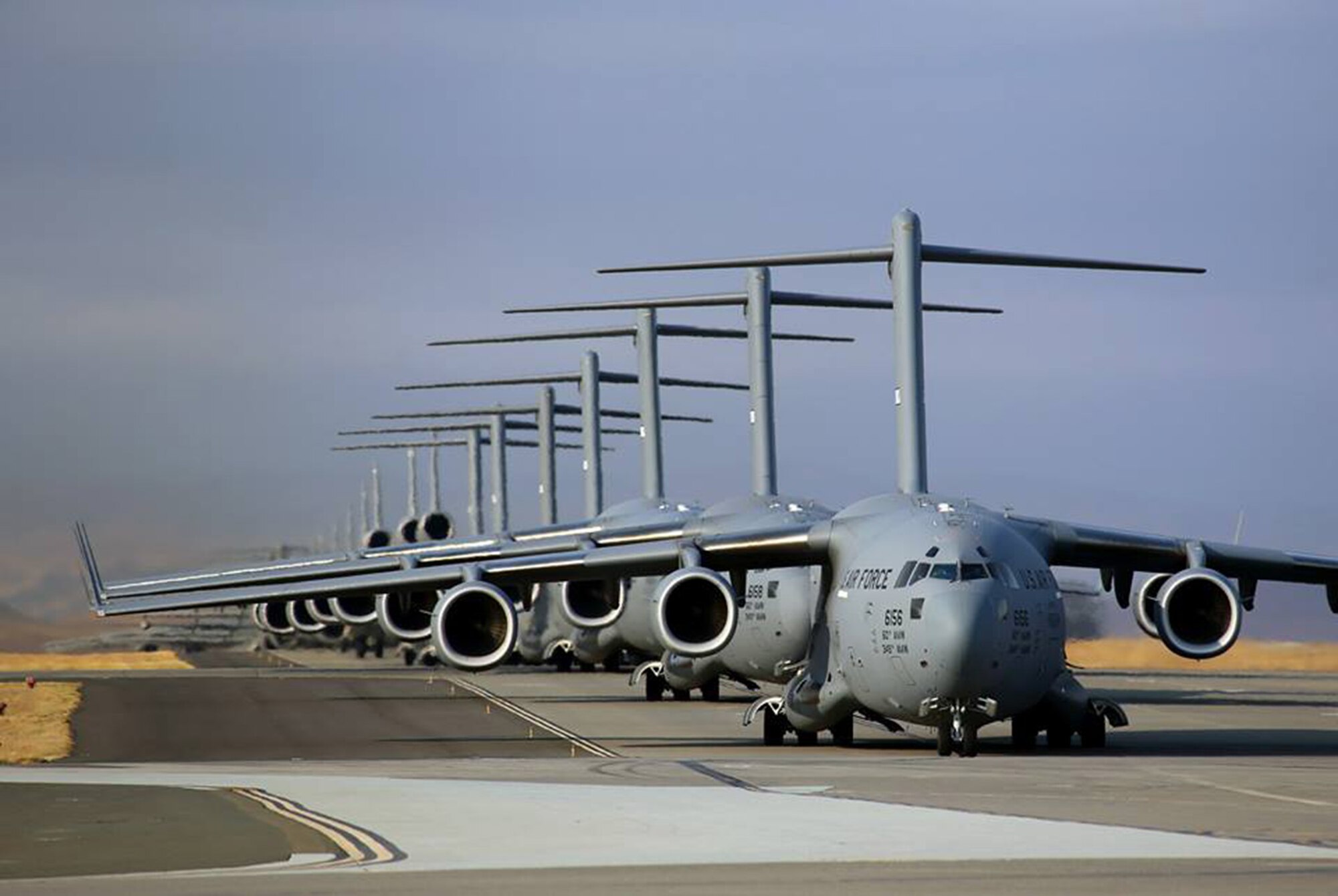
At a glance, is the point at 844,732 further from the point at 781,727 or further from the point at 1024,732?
the point at 1024,732

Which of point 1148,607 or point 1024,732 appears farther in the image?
point 1148,607

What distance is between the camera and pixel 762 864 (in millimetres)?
14602

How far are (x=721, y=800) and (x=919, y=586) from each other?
7.64 m

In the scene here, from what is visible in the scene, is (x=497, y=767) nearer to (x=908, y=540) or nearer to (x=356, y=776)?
(x=356, y=776)

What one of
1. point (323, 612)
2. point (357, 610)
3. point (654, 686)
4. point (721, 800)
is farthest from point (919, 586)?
point (323, 612)

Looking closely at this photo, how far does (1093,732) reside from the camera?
29.2 metres

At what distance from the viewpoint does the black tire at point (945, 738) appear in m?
27.3

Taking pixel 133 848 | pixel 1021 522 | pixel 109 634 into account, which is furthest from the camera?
pixel 109 634

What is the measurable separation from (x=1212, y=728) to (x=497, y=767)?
45.6ft

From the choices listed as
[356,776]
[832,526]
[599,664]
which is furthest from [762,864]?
[599,664]

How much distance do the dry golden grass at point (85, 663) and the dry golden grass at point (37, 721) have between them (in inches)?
862

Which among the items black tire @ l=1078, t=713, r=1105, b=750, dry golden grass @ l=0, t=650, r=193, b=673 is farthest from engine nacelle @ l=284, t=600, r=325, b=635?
black tire @ l=1078, t=713, r=1105, b=750

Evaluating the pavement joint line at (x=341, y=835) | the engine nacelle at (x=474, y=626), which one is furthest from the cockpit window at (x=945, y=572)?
the pavement joint line at (x=341, y=835)

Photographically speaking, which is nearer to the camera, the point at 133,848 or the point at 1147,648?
the point at 133,848
